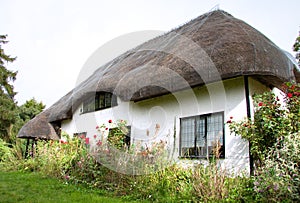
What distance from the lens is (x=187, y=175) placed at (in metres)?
6.43

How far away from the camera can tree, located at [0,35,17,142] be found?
23281mm

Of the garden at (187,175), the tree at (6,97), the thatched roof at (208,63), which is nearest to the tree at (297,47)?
the thatched roof at (208,63)

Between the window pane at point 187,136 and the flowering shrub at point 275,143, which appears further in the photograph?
the window pane at point 187,136

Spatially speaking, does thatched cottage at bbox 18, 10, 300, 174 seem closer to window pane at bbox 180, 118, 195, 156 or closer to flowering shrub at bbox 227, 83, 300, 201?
window pane at bbox 180, 118, 195, 156

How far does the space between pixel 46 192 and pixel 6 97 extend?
20.9m

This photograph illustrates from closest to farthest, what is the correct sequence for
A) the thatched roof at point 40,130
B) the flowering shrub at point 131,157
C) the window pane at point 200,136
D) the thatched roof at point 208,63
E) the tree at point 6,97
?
the flowering shrub at point 131,157
the thatched roof at point 208,63
the window pane at point 200,136
the thatched roof at point 40,130
the tree at point 6,97

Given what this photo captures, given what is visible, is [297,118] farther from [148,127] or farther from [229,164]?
[148,127]

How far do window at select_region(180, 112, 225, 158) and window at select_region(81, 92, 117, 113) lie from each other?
13.0ft

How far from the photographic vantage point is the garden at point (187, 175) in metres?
5.19

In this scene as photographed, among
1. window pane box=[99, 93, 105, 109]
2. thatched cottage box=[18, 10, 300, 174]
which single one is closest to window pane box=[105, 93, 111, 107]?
window pane box=[99, 93, 105, 109]

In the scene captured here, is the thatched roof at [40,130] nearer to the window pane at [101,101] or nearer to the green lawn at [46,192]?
the window pane at [101,101]

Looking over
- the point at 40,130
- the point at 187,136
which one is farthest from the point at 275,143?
the point at 40,130

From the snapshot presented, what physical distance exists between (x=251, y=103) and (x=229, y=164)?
1.75 meters

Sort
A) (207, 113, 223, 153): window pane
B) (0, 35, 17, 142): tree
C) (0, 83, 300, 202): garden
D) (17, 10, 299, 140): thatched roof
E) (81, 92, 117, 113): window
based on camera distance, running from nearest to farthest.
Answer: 1. (0, 83, 300, 202): garden
2. (17, 10, 299, 140): thatched roof
3. (207, 113, 223, 153): window pane
4. (81, 92, 117, 113): window
5. (0, 35, 17, 142): tree
